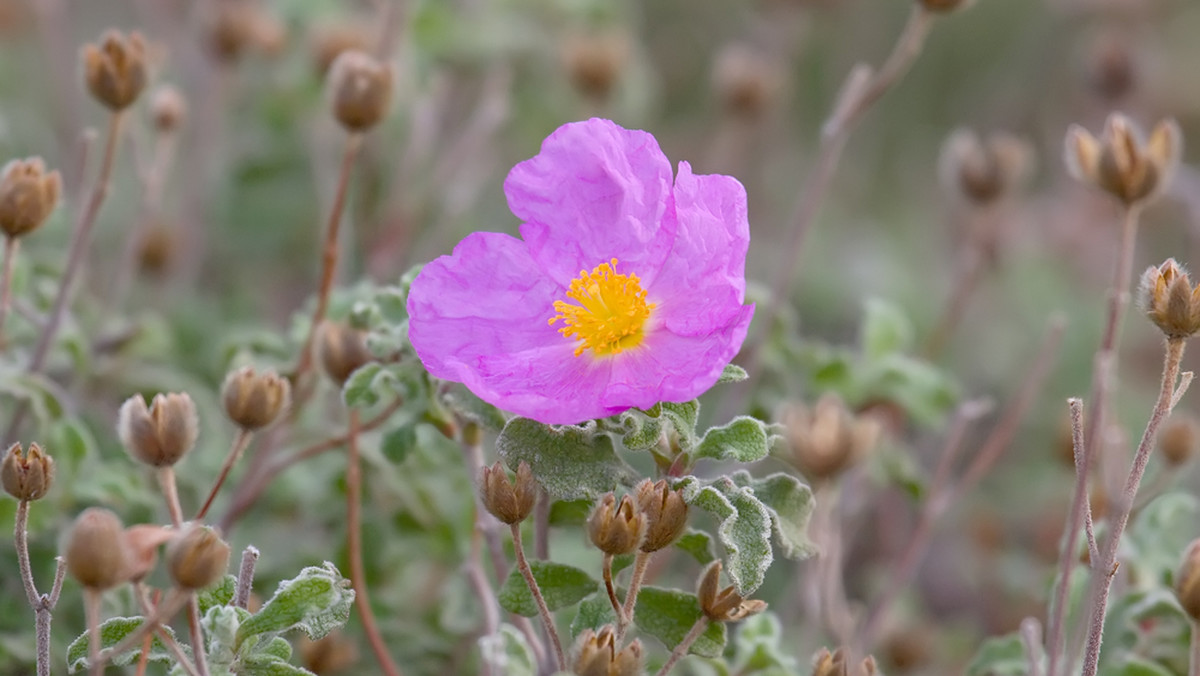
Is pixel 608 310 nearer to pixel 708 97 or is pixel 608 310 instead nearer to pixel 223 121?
pixel 223 121

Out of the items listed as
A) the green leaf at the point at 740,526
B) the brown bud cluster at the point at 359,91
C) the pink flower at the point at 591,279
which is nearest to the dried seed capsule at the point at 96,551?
the pink flower at the point at 591,279

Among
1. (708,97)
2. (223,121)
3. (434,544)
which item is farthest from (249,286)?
(708,97)

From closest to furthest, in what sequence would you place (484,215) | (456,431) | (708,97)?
(456,431) → (484,215) → (708,97)

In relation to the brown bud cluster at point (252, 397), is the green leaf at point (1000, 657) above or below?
below

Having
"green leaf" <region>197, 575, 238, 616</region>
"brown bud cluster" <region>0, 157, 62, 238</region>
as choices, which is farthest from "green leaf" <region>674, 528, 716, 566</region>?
"brown bud cluster" <region>0, 157, 62, 238</region>

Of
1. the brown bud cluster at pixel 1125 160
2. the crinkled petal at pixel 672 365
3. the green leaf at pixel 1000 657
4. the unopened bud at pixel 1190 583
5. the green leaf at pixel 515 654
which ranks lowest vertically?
the green leaf at pixel 1000 657

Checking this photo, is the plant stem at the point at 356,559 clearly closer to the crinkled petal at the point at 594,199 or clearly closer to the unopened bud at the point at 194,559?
the crinkled petal at the point at 594,199

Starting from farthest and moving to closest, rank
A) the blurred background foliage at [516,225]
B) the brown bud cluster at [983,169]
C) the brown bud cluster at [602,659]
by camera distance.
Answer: the brown bud cluster at [983,169], the blurred background foliage at [516,225], the brown bud cluster at [602,659]

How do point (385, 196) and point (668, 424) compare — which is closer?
point (668, 424)
